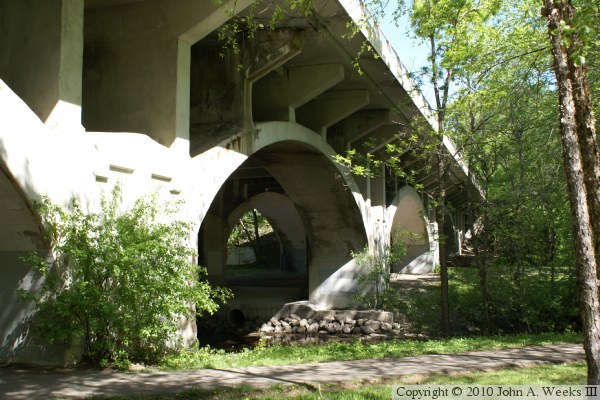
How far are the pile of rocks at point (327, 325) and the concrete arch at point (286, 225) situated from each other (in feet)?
29.3

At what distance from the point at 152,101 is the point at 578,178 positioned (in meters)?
6.26

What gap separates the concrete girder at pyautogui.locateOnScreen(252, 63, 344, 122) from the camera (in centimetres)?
1301

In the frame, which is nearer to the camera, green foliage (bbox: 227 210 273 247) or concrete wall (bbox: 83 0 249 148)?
concrete wall (bbox: 83 0 249 148)

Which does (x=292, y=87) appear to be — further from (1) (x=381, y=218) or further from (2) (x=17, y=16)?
(1) (x=381, y=218)

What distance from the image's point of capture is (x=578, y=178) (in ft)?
15.1

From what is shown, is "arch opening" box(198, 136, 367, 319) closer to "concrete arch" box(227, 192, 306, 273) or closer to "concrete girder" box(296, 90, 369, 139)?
"concrete girder" box(296, 90, 369, 139)

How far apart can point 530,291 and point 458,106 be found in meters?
5.21

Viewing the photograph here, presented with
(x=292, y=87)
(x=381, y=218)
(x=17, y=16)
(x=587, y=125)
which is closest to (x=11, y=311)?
(x=17, y=16)

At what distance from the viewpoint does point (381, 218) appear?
20672 millimetres

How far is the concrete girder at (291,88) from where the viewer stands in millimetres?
13008

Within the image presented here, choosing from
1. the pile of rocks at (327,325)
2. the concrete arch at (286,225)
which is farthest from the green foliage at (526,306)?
the concrete arch at (286,225)

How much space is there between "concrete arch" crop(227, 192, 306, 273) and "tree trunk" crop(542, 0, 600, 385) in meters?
22.1

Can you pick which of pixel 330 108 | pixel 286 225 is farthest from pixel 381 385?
pixel 286 225

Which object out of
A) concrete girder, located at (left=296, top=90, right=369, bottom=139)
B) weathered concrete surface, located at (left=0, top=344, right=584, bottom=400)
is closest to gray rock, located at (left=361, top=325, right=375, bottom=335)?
concrete girder, located at (left=296, top=90, right=369, bottom=139)
